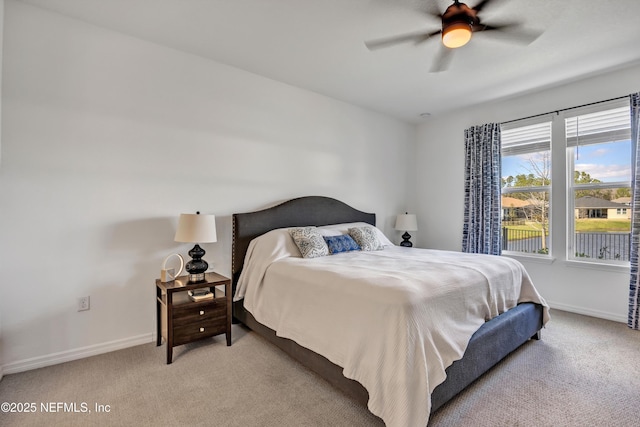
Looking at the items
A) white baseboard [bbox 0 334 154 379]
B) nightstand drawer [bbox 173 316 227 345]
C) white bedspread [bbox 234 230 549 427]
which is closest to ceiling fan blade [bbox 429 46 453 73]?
white bedspread [bbox 234 230 549 427]

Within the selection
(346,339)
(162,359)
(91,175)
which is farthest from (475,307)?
(91,175)

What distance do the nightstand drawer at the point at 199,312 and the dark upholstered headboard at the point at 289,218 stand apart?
0.50 m

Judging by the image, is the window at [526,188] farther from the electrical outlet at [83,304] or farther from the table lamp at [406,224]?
the electrical outlet at [83,304]

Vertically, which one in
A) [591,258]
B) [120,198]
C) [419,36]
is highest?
[419,36]

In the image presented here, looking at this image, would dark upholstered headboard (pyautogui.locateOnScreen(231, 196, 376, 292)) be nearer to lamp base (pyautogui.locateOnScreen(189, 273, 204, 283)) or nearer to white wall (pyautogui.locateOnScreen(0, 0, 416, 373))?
white wall (pyautogui.locateOnScreen(0, 0, 416, 373))

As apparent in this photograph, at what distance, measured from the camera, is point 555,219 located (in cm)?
378

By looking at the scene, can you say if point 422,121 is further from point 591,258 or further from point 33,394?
point 33,394

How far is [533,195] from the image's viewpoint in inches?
159

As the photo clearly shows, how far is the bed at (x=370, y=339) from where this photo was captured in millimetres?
1518

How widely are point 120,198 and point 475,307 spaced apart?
298 centimetres

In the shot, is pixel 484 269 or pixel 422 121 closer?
pixel 484 269

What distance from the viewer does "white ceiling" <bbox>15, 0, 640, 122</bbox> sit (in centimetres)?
232

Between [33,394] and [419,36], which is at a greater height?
[419,36]

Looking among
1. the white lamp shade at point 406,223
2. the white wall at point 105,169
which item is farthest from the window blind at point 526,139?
the white wall at point 105,169
